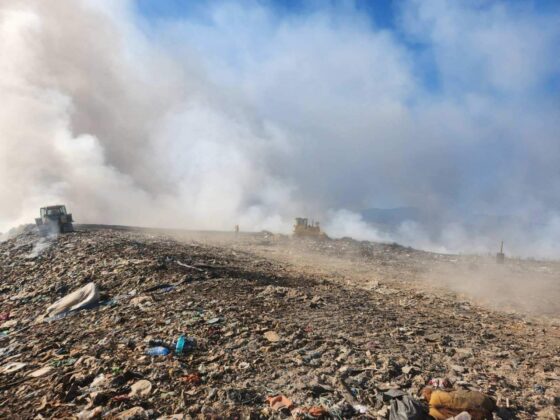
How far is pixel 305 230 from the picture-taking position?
2309 centimetres

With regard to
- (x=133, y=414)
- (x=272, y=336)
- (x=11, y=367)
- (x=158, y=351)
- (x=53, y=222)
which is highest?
(x=53, y=222)

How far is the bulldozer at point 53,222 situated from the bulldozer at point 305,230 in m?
12.2

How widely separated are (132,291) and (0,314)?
8.18ft

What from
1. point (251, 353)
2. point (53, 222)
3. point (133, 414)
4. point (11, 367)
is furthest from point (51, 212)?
point (133, 414)

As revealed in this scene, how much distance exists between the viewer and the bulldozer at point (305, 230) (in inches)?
901

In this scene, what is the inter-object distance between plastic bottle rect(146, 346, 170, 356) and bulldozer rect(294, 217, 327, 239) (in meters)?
18.5

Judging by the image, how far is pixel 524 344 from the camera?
17.7 ft

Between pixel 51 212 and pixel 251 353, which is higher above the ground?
pixel 51 212

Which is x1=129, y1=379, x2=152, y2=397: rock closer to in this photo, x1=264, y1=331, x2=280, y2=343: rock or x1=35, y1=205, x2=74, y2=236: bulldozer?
x1=264, y1=331, x2=280, y2=343: rock

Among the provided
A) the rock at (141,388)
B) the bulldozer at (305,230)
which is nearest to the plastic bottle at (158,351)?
the rock at (141,388)

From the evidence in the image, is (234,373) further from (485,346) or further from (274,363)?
(485,346)

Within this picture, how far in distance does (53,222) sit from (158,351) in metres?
13.3

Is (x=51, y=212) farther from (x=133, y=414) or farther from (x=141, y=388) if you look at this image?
(x=133, y=414)

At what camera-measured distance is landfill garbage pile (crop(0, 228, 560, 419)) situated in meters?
3.25
